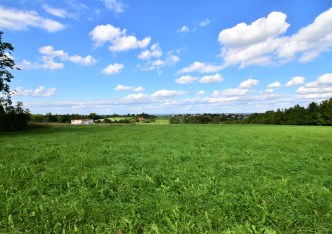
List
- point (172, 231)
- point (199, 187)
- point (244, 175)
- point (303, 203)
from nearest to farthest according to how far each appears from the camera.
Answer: point (172, 231)
point (303, 203)
point (199, 187)
point (244, 175)

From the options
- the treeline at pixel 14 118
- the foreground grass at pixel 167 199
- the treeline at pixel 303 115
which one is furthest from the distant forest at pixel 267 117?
the foreground grass at pixel 167 199

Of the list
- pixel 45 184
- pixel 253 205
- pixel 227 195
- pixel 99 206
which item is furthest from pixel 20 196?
pixel 253 205

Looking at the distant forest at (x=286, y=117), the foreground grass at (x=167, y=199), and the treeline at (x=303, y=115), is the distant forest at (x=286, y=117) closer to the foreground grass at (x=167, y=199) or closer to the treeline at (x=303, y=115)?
the treeline at (x=303, y=115)

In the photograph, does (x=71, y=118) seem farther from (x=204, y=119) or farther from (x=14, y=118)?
(x=14, y=118)

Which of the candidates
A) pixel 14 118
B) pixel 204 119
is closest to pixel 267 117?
pixel 204 119

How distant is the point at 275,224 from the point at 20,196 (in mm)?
5169

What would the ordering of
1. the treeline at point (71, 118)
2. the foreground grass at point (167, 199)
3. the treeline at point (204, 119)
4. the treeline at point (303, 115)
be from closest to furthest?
the foreground grass at point (167, 199), the treeline at point (71, 118), the treeline at point (303, 115), the treeline at point (204, 119)

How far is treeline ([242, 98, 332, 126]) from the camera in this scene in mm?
80625

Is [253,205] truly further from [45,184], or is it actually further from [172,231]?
[45,184]

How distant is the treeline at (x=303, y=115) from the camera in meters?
80.6

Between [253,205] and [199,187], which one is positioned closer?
[253,205]

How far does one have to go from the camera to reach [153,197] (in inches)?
262

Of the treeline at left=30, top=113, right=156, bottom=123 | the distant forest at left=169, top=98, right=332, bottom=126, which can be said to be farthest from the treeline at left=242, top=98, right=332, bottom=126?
the treeline at left=30, top=113, right=156, bottom=123

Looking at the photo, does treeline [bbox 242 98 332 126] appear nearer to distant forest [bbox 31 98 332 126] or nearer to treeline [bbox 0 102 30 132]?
distant forest [bbox 31 98 332 126]
